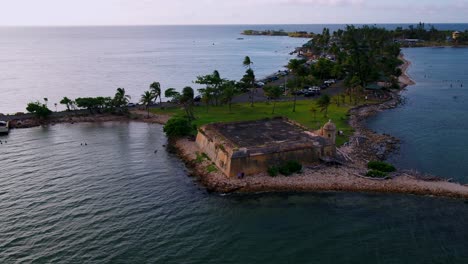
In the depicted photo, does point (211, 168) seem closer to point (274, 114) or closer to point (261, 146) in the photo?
point (261, 146)

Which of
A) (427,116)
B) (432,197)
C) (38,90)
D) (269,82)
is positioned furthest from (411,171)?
(38,90)

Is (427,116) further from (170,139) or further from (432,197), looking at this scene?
(170,139)

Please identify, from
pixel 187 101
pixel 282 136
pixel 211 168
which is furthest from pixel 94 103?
pixel 282 136

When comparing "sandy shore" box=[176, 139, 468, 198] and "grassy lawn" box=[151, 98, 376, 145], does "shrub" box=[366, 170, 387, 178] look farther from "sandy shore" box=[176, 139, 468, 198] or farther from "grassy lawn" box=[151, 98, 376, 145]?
"grassy lawn" box=[151, 98, 376, 145]

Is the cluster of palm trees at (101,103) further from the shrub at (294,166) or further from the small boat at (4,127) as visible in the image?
the shrub at (294,166)

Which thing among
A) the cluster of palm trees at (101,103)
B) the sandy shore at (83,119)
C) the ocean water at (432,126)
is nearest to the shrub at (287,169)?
the ocean water at (432,126)

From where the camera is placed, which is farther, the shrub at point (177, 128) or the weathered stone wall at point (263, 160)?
the shrub at point (177, 128)
